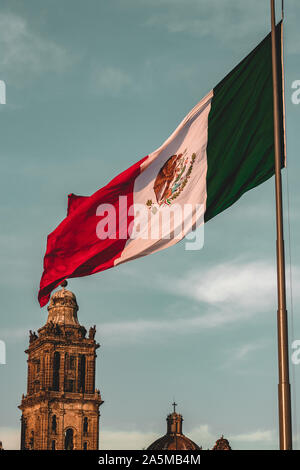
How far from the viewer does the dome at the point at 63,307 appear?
14550cm

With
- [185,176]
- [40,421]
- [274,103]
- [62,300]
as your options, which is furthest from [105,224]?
[62,300]

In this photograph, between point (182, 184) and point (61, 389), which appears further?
point (61, 389)

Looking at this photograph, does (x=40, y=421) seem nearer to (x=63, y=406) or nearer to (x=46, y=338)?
(x=63, y=406)

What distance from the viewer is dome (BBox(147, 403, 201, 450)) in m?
146

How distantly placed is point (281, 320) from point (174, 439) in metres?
134

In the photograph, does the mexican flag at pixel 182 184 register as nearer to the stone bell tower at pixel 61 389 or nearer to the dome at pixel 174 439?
the stone bell tower at pixel 61 389

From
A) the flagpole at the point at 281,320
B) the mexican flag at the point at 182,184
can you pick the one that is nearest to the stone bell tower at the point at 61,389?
the mexican flag at the point at 182,184

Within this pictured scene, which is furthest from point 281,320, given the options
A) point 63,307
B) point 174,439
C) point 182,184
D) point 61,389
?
point 174,439

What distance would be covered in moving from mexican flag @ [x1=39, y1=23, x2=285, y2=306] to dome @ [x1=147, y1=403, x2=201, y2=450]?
4889 inches

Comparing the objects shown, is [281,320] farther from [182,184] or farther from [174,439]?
[174,439]

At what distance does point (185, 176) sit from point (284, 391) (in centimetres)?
753

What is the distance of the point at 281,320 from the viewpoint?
59.5ft

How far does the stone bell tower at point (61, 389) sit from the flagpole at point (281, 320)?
386 ft
